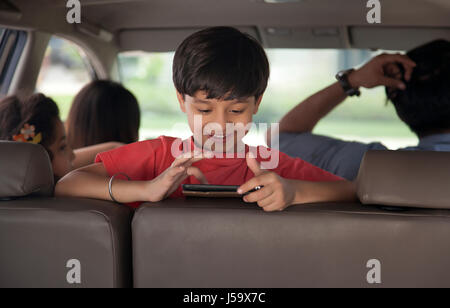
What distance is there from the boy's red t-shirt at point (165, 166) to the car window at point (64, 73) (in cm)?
91

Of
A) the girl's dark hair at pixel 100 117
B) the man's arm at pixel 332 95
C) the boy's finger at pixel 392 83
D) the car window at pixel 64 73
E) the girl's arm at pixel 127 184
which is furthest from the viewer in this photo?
the girl's dark hair at pixel 100 117

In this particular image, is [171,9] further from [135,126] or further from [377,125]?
[377,125]

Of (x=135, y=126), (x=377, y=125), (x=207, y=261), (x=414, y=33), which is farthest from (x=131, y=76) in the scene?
(x=377, y=125)

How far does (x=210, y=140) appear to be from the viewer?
1630 millimetres

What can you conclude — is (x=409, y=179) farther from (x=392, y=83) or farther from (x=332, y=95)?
(x=332, y=95)

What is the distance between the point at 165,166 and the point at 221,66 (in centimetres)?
Answer: 34

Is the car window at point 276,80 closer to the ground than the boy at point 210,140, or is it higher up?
higher up

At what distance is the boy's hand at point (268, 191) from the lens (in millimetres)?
1269

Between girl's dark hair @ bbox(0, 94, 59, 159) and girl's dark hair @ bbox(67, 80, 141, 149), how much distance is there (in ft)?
3.14

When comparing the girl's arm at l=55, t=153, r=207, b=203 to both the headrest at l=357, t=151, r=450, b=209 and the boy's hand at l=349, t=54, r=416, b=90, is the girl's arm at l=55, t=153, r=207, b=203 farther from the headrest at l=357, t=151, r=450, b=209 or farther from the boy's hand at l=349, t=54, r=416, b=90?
the boy's hand at l=349, t=54, r=416, b=90

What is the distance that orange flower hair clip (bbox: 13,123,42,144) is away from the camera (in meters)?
1.99

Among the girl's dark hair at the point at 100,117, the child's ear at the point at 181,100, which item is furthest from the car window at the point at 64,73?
the child's ear at the point at 181,100

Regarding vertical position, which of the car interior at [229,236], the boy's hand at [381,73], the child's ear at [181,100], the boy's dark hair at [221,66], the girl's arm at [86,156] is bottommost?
the car interior at [229,236]

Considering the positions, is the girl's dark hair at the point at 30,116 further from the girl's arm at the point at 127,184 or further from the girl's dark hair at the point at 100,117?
the girl's dark hair at the point at 100,117
